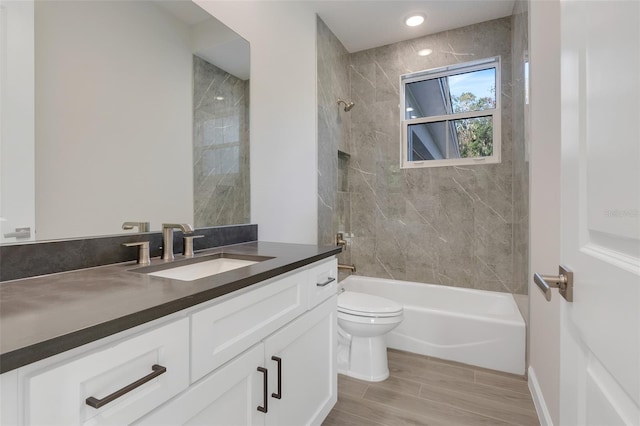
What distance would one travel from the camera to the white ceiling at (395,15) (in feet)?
7.86

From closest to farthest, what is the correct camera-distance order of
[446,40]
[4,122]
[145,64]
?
1. [4,122]
2. [145,64]
3. [446,40]

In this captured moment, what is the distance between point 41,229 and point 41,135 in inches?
11.5

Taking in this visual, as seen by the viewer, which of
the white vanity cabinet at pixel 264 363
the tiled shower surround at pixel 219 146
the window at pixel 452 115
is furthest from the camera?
the window at pixel 452 115

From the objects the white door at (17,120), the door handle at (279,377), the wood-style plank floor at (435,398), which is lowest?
the wood-style plank floor at (435,398)

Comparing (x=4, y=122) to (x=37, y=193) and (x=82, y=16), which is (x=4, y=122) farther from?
(x=82, y=16)

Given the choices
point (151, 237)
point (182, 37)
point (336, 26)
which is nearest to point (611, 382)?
point (151, 237)

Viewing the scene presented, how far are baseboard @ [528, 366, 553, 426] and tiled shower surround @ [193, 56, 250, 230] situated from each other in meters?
1.89

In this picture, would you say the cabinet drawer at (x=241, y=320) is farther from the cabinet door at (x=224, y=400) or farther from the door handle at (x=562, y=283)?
the door handle at (x=562, y=283)

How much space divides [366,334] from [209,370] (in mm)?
1387

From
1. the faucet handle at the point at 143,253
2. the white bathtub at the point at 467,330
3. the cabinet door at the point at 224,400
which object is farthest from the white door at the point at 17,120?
the white bathtub at the point at 467,330

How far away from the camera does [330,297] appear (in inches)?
58.1

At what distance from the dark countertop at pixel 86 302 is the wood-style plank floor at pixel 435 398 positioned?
3.72 feet

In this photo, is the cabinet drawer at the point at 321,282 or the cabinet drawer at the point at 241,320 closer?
the cabinet drawer at the point at 241,320

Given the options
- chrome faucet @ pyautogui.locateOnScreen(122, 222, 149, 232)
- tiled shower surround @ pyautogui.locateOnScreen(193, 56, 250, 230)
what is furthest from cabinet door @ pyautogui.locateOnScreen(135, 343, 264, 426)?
tiled shower surround @ pyautogui.locateOnScreen(193, 56, 250, 230)
